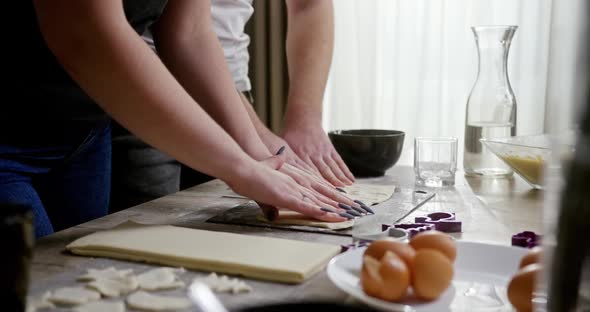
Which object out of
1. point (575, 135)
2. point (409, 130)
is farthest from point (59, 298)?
point (409, 130)

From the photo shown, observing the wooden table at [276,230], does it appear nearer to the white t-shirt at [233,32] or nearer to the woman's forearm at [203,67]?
the woman's forearm at [203,67]

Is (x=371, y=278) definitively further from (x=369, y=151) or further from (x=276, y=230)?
(x=369, y=151)

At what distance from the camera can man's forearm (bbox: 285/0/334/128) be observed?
160 centimetres

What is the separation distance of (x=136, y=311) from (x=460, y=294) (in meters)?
0.37

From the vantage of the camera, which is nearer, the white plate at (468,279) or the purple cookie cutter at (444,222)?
the white plate at (468,279)

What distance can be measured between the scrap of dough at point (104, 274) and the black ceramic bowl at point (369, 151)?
82cm

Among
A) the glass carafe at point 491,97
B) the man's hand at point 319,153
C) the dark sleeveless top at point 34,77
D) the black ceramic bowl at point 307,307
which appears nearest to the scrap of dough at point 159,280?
the black ceramic bowl at point 307,307

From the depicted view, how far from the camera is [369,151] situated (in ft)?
4.95

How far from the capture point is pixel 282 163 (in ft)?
3.89

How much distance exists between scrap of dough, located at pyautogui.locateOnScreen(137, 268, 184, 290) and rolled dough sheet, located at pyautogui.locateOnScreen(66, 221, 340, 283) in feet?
0.15

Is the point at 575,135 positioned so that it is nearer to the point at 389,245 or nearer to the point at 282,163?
the point at 389,245

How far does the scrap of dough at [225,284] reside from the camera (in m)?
0.74

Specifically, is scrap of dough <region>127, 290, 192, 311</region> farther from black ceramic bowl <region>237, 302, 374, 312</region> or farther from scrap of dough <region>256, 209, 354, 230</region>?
scrap of dough <region>256, 209, 354, 230</region>

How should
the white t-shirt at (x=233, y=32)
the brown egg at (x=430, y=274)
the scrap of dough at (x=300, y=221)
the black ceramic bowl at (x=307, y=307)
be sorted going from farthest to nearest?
1. the white t-shirt at (x=233, y=32)
2. the scrap of dough at (x=300, y=221)
3. the brown egg at (x=430, y=274)
4. the black ceramic bowl at (x=307, y=307)
